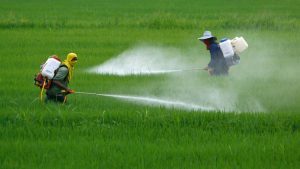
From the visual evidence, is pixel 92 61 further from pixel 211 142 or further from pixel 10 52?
pixel 211 142

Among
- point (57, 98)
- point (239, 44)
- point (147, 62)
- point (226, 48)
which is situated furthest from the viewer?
point (147, 62)

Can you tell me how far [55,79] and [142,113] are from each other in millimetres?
1447

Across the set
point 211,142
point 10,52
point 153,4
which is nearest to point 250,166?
point 211,142

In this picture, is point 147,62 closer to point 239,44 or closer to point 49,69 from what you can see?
point 239,44

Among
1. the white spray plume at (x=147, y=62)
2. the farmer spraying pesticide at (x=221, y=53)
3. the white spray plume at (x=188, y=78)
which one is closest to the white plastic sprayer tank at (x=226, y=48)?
the farmer spraying pesticide at (x=221, y=53)

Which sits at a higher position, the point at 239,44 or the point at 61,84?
the point at 239,44

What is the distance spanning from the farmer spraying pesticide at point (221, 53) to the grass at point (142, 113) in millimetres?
239

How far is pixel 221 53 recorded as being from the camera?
1171 cm

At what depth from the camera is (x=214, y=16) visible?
23.5 m

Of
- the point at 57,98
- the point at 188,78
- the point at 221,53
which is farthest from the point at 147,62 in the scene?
the point at 57,98

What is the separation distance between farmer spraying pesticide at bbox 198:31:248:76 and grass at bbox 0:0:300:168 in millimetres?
239

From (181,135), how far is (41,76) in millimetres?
2414

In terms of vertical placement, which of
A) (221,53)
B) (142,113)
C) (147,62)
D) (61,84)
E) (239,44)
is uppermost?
(239,44)

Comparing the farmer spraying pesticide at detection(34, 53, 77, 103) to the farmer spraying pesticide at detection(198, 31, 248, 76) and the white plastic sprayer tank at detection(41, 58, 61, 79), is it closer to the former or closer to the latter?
the white plastic sprayer tank at detection(41, 58, 61, 79)
